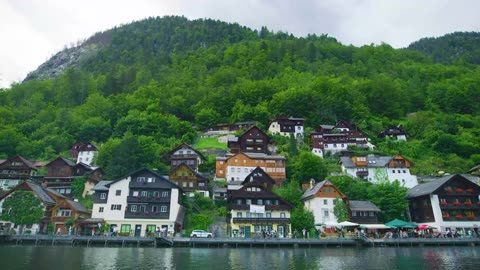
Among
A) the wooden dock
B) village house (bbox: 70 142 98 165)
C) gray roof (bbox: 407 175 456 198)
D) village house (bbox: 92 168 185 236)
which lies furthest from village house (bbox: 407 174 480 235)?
village house (bbox: 70 142 98 165)

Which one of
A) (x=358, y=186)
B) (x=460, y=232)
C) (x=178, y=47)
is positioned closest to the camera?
(x=460, y=232)

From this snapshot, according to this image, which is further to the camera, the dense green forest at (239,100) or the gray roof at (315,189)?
the dense green forest at (239,100)

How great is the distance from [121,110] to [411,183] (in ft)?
259

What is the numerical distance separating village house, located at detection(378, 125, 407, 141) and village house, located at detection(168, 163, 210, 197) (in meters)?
52.5

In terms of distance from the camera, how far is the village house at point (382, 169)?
218 ft

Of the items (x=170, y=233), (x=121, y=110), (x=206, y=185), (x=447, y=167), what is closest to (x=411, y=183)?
(x=447, y=167)

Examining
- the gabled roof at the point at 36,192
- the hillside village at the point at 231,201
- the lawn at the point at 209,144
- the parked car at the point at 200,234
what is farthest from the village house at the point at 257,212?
the lawn at the point at 209,144

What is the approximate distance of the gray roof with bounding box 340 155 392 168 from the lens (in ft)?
222

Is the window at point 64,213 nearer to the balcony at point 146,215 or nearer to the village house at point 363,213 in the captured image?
the balcony at point 146,215

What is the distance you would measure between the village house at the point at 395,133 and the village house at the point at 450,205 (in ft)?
105

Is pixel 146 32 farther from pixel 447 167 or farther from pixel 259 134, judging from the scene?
pixel 447 167

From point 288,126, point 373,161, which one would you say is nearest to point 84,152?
point 288,126

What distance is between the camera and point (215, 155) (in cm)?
7731

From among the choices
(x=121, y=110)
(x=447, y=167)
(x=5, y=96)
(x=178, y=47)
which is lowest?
(x=447, y=167)
